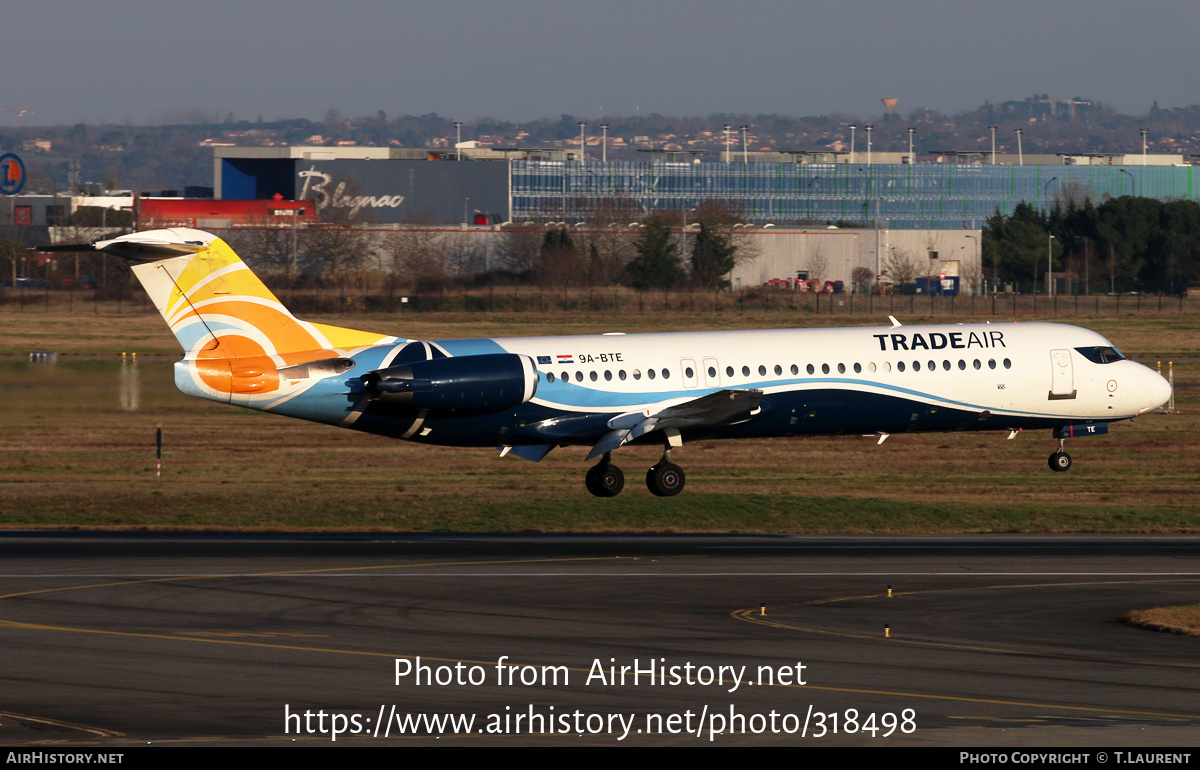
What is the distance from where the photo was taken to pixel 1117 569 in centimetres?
3022

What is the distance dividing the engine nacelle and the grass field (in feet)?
11.5

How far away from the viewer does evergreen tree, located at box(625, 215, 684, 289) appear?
124m

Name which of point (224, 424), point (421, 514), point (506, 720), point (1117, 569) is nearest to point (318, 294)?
point (224, 424)

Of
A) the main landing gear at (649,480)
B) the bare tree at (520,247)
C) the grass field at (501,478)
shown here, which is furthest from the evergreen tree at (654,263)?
the main landing gear at (649,480)

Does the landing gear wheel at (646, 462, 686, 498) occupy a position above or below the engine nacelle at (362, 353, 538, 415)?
below

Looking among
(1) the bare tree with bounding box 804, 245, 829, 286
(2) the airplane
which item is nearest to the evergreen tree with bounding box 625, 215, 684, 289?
(1) the bare tree with bounding box 804, 245, 829, 286

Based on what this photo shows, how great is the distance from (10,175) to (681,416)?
108655 millimetres

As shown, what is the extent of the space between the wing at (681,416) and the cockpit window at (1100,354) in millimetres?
9999

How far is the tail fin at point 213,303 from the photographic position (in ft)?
116

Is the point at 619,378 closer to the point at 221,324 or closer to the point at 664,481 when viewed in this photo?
the point at 664,481

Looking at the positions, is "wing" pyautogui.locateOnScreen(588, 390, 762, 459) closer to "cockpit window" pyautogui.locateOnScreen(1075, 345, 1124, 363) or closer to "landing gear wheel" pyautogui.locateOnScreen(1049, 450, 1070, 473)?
"landing gear wheel" pyautogui.locateOnScreen(1049, 450, 1070, 473)

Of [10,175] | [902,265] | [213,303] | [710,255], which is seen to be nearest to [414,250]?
[710,255]

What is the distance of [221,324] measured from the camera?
35719mm

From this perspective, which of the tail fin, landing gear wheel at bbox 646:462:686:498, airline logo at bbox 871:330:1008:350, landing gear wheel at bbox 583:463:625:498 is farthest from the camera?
airline logo at bbox 871:330:1008:350
